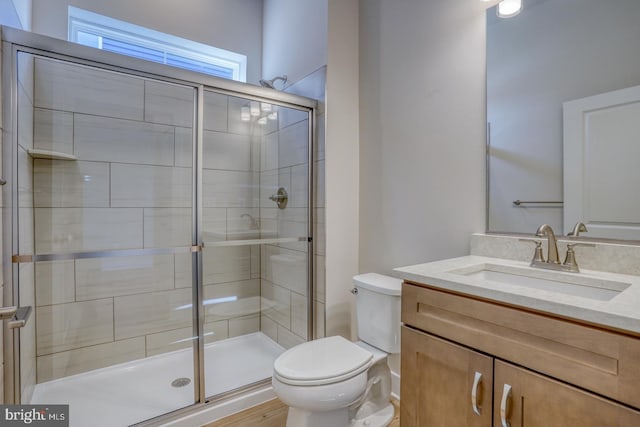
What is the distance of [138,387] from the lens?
1.98 meters

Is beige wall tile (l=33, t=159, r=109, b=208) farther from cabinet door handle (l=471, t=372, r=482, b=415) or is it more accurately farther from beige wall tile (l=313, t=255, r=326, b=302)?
cabinet door handle (l=471, t=372, r=482, b=415)

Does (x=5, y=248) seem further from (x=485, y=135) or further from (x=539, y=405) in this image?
(x=485, y=135)

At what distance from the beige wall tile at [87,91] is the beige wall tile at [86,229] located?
2.07 ft

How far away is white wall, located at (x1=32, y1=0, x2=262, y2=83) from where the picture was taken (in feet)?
6.48

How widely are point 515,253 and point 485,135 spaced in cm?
56

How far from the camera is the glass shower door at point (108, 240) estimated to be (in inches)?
69.4

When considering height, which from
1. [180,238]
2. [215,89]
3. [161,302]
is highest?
[215,89]

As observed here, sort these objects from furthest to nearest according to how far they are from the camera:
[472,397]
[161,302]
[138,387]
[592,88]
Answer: [161,302] → [138,387] → [592,88] → [472,397]

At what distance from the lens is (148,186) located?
225cm

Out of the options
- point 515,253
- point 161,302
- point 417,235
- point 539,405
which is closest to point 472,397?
point 539,405

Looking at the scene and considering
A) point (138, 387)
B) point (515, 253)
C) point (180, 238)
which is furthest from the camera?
point (180, 238)

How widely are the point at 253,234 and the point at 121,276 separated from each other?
94 cm

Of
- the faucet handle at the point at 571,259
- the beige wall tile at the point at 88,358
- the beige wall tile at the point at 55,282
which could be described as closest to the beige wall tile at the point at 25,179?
the beige wall tile at the point at 55,282

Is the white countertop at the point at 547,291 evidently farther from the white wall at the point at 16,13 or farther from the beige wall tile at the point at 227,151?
the white wall at the point at 16,13
